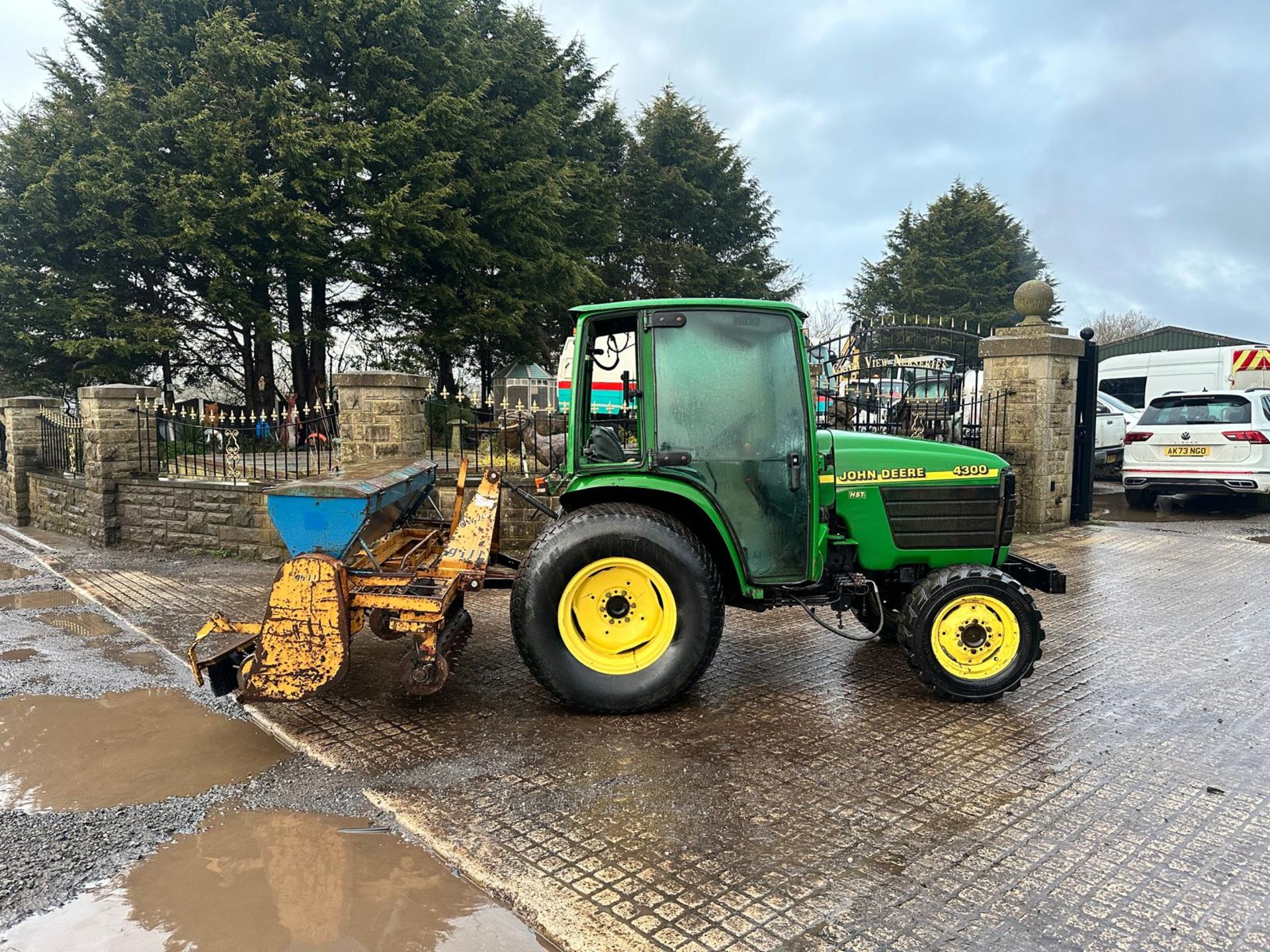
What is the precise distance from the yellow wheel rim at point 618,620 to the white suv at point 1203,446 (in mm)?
→ 10634

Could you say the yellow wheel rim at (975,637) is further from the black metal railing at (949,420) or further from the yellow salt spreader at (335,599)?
the black metal railing at (949,420)

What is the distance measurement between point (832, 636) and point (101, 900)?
4546mm

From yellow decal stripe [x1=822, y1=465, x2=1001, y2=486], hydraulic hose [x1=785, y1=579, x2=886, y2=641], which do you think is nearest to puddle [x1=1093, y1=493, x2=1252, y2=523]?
hydraulic hose [x1=785, y1=579, x2=886, y2=641]

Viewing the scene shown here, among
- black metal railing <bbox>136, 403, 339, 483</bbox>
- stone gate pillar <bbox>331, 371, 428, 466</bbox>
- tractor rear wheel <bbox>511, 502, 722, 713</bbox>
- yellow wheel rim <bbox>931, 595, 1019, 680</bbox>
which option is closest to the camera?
tractor rear wheel <bbox>511, 502, 722, 713</bbox>

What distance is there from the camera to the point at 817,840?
3.07m

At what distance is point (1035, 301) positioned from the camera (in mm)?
10016

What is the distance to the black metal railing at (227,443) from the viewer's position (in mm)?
8891

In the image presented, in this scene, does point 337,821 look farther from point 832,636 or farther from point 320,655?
point 832,636

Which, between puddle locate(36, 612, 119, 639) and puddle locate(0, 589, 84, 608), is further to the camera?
puddle locate(0, 589, 84, 608)

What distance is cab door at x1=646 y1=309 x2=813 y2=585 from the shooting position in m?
4.33

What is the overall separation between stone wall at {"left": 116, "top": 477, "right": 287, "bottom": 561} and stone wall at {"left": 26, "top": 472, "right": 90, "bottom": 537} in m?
1.05

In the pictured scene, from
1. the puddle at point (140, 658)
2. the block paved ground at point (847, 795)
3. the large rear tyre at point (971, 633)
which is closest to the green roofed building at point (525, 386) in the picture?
the puddle at point (140, 658)

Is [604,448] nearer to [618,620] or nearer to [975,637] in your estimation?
[618,620]

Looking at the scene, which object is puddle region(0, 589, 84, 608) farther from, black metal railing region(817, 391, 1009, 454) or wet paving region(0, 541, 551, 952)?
black metal railing region(817, 391, 1009, 454)
